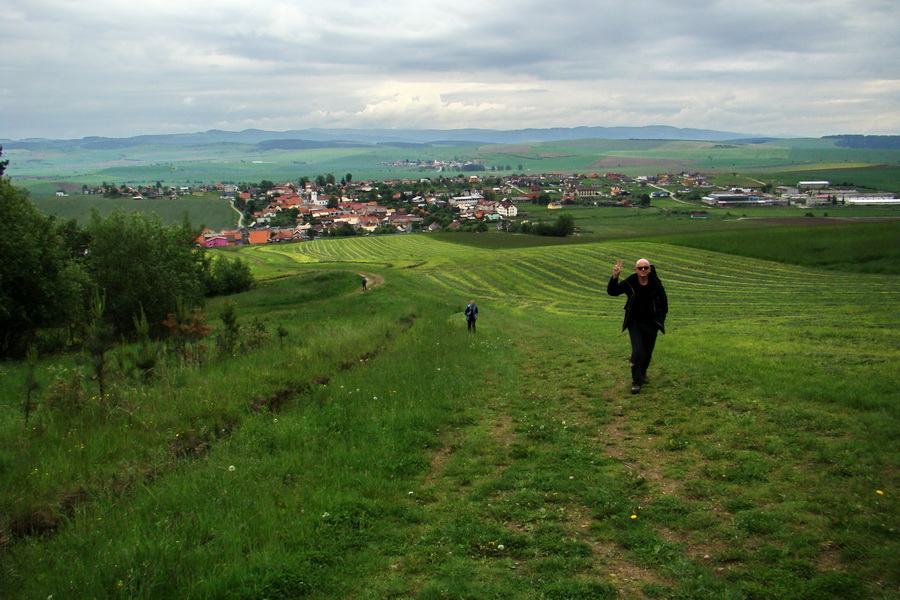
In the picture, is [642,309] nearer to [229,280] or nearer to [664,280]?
[664,280]

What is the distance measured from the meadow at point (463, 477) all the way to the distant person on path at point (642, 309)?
2.28ft

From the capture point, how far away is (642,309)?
976cm

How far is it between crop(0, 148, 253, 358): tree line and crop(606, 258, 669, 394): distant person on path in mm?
9488

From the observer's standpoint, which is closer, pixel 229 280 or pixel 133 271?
pixel 133 271

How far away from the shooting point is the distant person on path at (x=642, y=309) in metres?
9.66

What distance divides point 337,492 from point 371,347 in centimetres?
899

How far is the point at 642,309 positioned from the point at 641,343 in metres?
0.59

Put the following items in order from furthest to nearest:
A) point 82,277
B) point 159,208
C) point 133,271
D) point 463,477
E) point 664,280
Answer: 1. point 159,208
2. point 664,280
3. point 133,271
4. point 82,277
5. point 463,477

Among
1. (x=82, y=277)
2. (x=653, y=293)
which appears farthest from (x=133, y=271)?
(x=653, y=293)

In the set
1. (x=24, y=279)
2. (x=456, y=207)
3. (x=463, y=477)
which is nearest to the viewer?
(x=463, y=477)

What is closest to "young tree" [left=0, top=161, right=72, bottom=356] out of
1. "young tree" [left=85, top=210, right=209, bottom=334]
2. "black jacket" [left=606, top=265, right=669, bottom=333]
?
"young tree" [left=85, top=210, right=209, bottom=334]

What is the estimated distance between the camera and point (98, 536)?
17.2ft

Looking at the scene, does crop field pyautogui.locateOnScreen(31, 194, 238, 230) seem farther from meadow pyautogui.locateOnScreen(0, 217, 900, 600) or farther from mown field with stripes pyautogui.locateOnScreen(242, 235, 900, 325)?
meadow pyautogui.locateOnScreen(0, 217, 900, 600)

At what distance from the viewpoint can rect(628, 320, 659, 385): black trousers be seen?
381 inches
